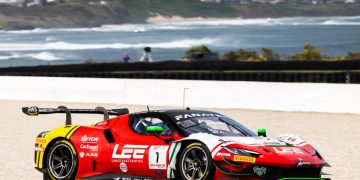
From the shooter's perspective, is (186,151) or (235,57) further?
(235,57)

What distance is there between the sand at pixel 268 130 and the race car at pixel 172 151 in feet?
3.87

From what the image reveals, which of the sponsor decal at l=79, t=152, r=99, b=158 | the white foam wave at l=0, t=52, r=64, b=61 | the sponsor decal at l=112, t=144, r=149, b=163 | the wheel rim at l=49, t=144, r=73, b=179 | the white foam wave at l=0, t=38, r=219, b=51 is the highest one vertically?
the white foam wave at l=0, t=38, r=219, b=51

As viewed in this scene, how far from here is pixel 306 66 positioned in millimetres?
36688

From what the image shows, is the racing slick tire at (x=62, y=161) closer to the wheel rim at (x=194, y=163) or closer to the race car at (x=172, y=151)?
the race car at (x=172, y=151)

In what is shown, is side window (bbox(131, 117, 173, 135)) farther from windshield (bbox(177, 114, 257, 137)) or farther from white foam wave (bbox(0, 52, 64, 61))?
white foam wave (bbox(0, 52, 64, 61))

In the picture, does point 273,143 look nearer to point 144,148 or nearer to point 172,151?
point 172,151

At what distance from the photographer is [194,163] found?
967 cm

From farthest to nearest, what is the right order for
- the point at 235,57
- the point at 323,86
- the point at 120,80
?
the point at 235,57 → the point at 120,80 → the point at 323,86

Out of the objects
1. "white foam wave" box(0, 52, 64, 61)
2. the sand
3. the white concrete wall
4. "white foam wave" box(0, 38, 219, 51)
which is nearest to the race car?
the sand

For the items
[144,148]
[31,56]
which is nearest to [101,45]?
[31,56]

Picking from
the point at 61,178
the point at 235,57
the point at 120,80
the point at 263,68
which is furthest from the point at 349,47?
the point at 61,178

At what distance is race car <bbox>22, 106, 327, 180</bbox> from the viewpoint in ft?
30.8

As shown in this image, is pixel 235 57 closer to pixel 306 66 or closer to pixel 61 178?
pixel 306 66

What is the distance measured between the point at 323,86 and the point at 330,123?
9.42ft
